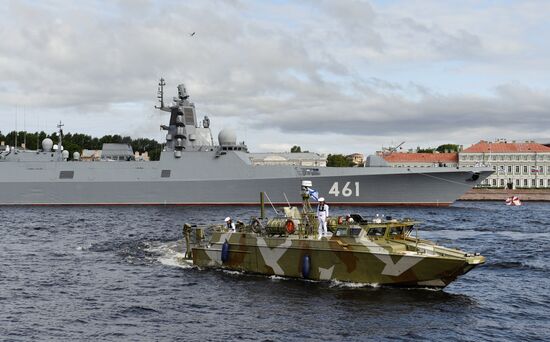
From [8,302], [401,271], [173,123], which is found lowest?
[8,302]

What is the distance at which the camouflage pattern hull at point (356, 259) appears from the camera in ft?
55.7

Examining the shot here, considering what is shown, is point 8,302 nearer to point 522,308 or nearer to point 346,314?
point 346,314

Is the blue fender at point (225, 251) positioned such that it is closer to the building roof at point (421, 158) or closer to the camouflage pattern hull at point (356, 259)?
the camouflage pattern hull at point (356, 259)

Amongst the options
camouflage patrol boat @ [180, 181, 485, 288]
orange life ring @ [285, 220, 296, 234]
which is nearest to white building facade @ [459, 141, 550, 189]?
camouflage patrol boat @ [180, 181, 485, 288]

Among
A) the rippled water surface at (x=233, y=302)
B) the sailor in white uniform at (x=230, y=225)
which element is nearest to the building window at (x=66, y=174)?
the rippled water surface at (x=233, y=302)

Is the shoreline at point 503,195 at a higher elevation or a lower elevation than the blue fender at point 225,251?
higher

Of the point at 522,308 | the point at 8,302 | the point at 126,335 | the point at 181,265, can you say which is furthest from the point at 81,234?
the point at 522,308

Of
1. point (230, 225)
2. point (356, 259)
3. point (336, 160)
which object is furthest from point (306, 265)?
point (336, 160)

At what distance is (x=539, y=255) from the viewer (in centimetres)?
2550

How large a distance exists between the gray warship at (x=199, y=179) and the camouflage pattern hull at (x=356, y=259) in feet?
104

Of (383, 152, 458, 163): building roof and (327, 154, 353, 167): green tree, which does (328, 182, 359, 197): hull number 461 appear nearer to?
(383, 152, 458, 163): building roof

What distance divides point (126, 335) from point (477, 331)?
7964 mm

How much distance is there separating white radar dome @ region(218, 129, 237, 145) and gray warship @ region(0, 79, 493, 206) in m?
0.09

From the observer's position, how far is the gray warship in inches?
2103
